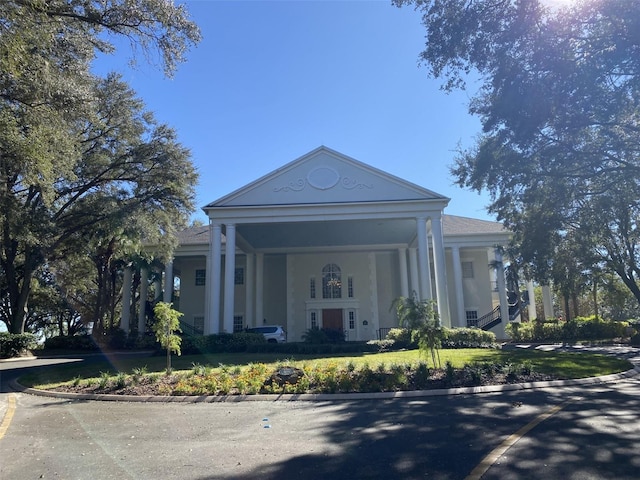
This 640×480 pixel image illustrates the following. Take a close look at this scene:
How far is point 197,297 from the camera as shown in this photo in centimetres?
3528

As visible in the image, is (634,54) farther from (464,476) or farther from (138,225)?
(138,225)

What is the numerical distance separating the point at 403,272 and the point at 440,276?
27.7 ft

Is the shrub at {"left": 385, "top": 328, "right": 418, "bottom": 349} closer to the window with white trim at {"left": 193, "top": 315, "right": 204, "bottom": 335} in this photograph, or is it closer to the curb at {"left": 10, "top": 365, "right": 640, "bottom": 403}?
the curb at {"left": 10, "top": 365, "right": 640, "bottom": 403}

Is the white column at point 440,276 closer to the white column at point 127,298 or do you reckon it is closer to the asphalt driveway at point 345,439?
the asphalt driveway at point 345,439

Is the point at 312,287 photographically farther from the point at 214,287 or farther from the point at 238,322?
the point at 214,287

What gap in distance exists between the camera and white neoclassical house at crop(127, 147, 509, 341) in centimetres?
2509

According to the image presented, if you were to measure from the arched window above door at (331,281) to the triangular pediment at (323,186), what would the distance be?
9691 mm

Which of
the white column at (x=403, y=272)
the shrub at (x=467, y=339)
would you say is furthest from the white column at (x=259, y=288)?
the shrub at (x=467, y=339)

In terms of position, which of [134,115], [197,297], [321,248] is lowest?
[197,297]

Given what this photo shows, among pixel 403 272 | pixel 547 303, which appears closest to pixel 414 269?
Result: pixel 403 272

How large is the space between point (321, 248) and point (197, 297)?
10118 millimetres

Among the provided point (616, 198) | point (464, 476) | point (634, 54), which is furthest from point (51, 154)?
point (616, 198)

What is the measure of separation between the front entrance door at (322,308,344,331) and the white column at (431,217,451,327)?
10272 mm

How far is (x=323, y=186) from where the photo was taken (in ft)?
84.3
